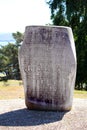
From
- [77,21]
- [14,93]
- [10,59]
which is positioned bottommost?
[10,59]

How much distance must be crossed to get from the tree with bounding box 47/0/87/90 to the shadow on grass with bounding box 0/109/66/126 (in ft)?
57.3

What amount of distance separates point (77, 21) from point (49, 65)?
1872 cm

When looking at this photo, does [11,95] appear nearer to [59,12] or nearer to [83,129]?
[83,129]

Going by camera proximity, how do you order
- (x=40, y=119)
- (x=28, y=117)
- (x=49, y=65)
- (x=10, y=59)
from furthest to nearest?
(x=10, y=59) < (x=49, y=65) < (x=28, y=117) < (x=40, y=119)

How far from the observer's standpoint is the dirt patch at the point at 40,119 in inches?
275

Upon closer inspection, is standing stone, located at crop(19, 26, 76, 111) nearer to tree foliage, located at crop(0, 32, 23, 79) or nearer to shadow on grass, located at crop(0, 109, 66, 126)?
shadow on grass, located at crop(0, 109, 66, 126)

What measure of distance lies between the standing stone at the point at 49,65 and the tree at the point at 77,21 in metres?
16.9

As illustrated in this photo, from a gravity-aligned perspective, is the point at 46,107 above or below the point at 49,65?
below

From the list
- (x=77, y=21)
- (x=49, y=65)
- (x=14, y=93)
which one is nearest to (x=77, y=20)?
(x=77, y=21)

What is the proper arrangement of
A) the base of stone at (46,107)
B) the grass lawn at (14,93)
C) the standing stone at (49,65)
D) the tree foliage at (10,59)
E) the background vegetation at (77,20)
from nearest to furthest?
1. the standing stone at (49,65)
2. the base of stone at (46,107)
3. the grass lawn at (14,93)
4. the background vegetation at (77,20)
5. the tree foliage at (10,59)

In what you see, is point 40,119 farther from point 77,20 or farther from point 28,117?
point 77,20

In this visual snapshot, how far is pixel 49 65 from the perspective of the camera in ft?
27.1

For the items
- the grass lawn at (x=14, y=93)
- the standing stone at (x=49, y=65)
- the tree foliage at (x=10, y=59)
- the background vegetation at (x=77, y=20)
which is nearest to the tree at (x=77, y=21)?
the background vegetation at (x=77, y=20)

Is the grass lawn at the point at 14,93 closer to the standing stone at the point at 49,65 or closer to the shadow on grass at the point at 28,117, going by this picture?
the standing stone at the point at 49,65
